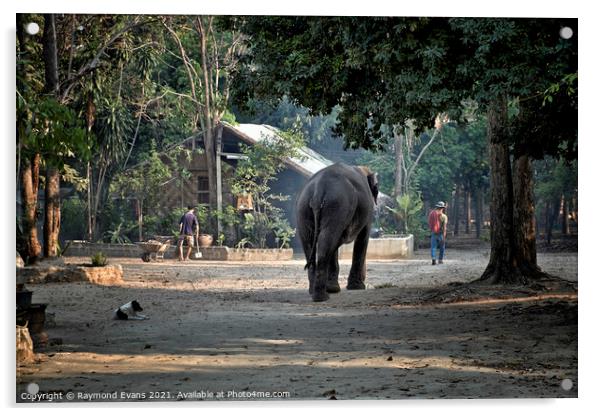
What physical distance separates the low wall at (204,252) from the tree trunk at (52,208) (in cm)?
17

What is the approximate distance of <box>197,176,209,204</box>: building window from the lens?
7.81m

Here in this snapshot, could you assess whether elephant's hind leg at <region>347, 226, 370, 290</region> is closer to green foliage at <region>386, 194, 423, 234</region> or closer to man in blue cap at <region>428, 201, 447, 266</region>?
green foliage at <region>386, 194, 423, 234</region>

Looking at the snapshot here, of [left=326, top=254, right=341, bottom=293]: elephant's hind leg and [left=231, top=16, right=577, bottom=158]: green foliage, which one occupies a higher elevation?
[left=231, top=16, right=577, bottom=158]: green foliage

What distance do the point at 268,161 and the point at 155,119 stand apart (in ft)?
3.07

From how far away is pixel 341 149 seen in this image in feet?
26.9

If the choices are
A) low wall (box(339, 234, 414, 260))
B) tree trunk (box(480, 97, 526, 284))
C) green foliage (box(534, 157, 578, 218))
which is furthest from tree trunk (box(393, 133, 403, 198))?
green foliage (box(534, 157, 578, 218))

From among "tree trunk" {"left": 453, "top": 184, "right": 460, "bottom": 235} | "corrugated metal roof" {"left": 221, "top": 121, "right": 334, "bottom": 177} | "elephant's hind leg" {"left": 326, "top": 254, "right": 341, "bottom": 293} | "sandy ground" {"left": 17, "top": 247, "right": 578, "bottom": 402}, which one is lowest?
"sandy ground" {"left": 17, "top": 247, "right": 578, "bottom": 402}

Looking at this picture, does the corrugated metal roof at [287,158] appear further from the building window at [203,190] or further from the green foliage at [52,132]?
the green foliage at [52,132]

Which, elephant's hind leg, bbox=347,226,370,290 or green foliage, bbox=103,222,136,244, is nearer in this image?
green foliage, bbox=103,222,136,244

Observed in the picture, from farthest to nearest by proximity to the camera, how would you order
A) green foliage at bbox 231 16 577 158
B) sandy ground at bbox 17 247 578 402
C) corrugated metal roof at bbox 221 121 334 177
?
corrugated metal roof at bbox 221 121 334 177 → green foliage at bbox 231 16 577 158 → sandy ground at bbox 17 247 578 402

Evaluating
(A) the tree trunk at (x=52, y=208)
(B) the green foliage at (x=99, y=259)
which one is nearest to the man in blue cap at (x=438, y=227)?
(B) the green foliage at (x=99, y=259)

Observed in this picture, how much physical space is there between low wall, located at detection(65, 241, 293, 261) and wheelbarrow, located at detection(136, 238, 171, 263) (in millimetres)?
35

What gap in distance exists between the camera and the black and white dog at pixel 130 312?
748cm

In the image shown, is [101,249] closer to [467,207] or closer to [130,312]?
[130,312]
